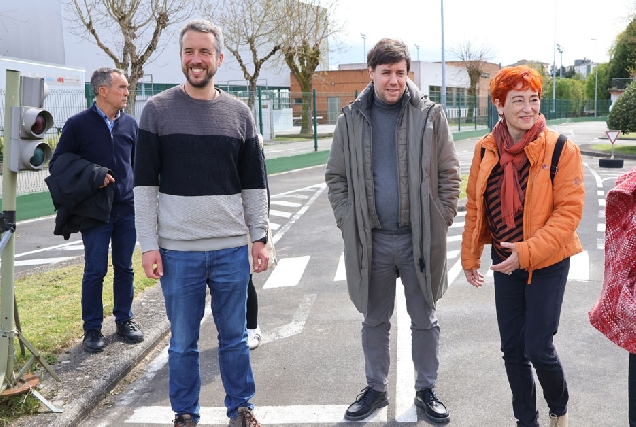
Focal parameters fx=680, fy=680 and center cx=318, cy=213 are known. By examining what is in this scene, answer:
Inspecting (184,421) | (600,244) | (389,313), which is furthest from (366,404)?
(600,244)

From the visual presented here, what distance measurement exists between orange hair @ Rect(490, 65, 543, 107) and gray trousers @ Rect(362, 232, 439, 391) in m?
0.99

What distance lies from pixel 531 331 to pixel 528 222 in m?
0.54

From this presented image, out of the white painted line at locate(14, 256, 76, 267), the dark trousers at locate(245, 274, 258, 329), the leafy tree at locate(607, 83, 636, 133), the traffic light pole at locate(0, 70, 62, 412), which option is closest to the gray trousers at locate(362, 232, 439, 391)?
the dark trousers at locate(245, 274, 258, 329)

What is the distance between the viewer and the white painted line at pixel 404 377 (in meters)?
4.13

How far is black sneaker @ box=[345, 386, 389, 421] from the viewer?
13.4 feet

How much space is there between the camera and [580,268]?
7820 mm

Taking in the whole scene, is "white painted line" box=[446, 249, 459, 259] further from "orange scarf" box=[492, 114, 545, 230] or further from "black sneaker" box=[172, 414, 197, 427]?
"black sneaker" box=[172, 414, 197, 427]

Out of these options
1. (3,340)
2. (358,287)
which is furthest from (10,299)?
(358,287)

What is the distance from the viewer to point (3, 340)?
13.5 ft

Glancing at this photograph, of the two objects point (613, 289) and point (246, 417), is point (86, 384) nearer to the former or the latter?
point (246, 417)

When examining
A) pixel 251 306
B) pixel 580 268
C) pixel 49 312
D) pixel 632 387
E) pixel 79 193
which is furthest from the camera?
pixel 580 268

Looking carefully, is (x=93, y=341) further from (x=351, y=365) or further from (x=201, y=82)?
(x=201, y=82)

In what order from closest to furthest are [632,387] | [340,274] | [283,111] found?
1. [632,387]
2. [340,274]
3. [283,111]

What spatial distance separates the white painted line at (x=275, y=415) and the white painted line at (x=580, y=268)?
407 centimetres
